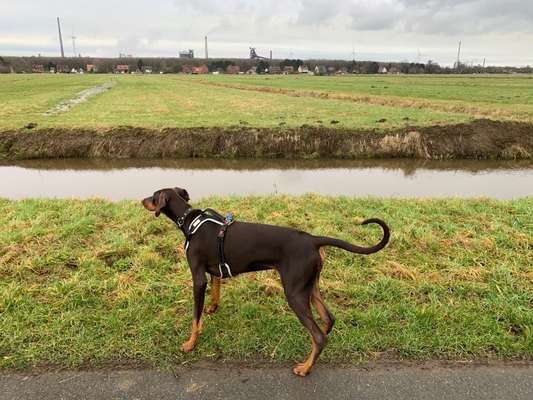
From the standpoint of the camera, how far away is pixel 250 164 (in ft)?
51.1

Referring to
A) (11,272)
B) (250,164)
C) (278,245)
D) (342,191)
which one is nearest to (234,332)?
(278,245)

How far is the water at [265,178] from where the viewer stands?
38.6 feet

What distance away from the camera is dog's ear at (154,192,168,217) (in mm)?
4074

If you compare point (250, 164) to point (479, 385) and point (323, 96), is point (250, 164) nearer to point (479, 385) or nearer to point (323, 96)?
point (479, 385)

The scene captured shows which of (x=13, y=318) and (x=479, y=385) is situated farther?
(x=13, y=318)

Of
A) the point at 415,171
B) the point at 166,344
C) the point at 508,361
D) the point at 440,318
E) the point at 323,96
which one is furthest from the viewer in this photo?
the point at 323,96

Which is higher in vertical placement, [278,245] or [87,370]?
[278,245]

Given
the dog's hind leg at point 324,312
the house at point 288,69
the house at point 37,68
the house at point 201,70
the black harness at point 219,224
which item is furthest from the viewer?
the house at point 201,70

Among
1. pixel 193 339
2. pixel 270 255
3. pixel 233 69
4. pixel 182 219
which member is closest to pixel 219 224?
pixel 182 219

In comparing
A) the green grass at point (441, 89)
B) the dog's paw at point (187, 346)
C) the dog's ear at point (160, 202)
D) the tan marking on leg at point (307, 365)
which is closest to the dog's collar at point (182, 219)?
the dog's ear at point (160, 202)

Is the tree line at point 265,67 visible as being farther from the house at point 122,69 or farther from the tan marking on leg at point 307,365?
the tan marking on leg at point 307,365

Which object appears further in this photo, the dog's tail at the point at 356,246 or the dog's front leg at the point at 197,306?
the dog's front leg at the point at 197,306

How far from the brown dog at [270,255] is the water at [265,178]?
6789 mm

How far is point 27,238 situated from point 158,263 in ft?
7.32
